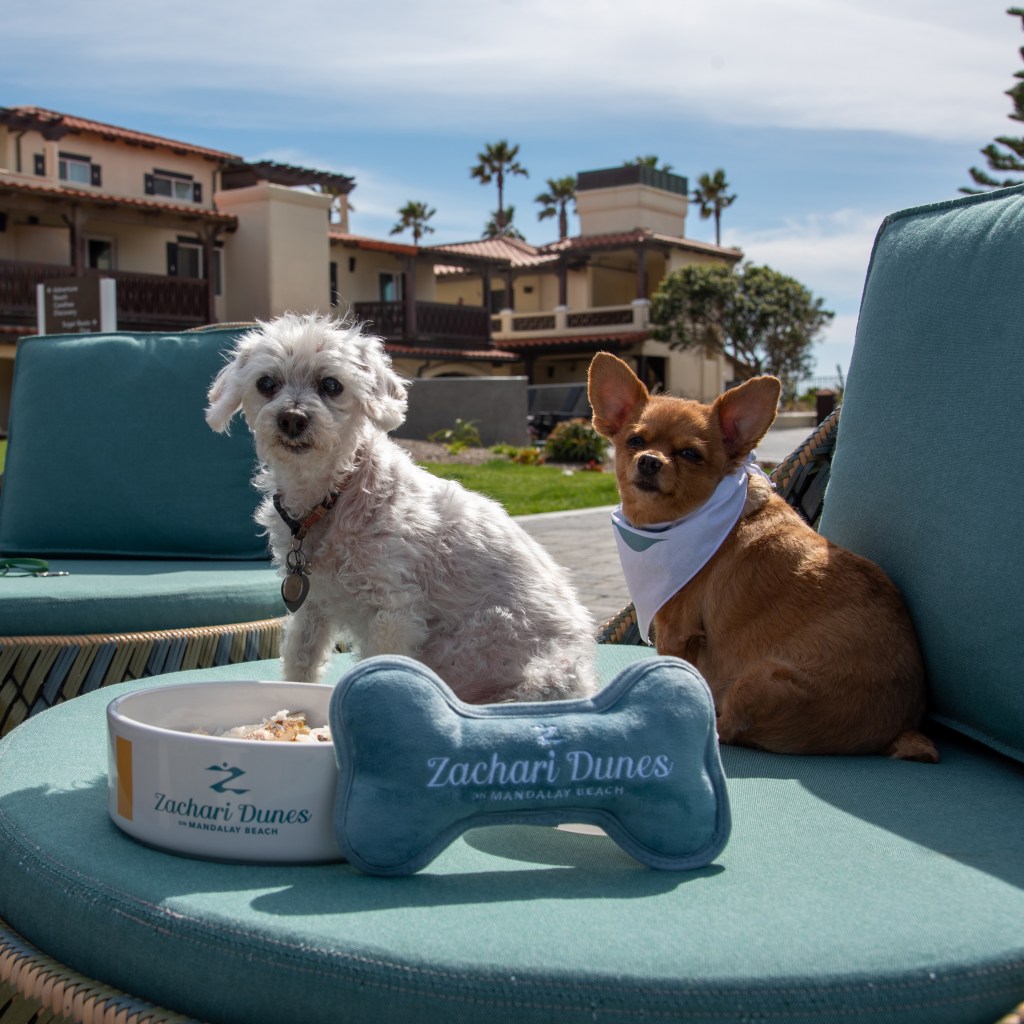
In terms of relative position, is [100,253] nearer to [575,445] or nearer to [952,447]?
[575,445]

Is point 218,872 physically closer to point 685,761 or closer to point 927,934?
point 685,761

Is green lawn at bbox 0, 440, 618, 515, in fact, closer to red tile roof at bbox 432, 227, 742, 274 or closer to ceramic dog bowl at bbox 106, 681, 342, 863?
ceramic dog bowl at bbox 106, 681, 342, 863

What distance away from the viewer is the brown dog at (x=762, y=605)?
2.63 metres

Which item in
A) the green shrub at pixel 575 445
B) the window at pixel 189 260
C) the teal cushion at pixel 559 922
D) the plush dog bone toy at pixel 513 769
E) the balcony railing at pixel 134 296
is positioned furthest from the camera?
the window at pixel 189 260

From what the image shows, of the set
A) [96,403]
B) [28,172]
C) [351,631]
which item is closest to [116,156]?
[28,172]

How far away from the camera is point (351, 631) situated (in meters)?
3.12

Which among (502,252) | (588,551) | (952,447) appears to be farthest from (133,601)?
(502,252)

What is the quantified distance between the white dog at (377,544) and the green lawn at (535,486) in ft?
31.6

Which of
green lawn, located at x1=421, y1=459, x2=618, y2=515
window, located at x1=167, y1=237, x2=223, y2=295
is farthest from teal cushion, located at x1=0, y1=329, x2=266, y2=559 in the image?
window, located at x1=167, y1=237, x2=223, y2=295

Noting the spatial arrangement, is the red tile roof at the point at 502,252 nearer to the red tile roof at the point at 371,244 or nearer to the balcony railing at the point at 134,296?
the red tile roof at the point at 371,244

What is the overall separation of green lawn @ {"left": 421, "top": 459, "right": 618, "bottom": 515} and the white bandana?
9.75 metres

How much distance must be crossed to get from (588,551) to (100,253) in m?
27.7

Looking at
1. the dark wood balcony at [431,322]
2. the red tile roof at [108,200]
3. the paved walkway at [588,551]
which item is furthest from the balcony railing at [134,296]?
the paved walkway at [588,551]

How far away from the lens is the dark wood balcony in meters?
38.9
